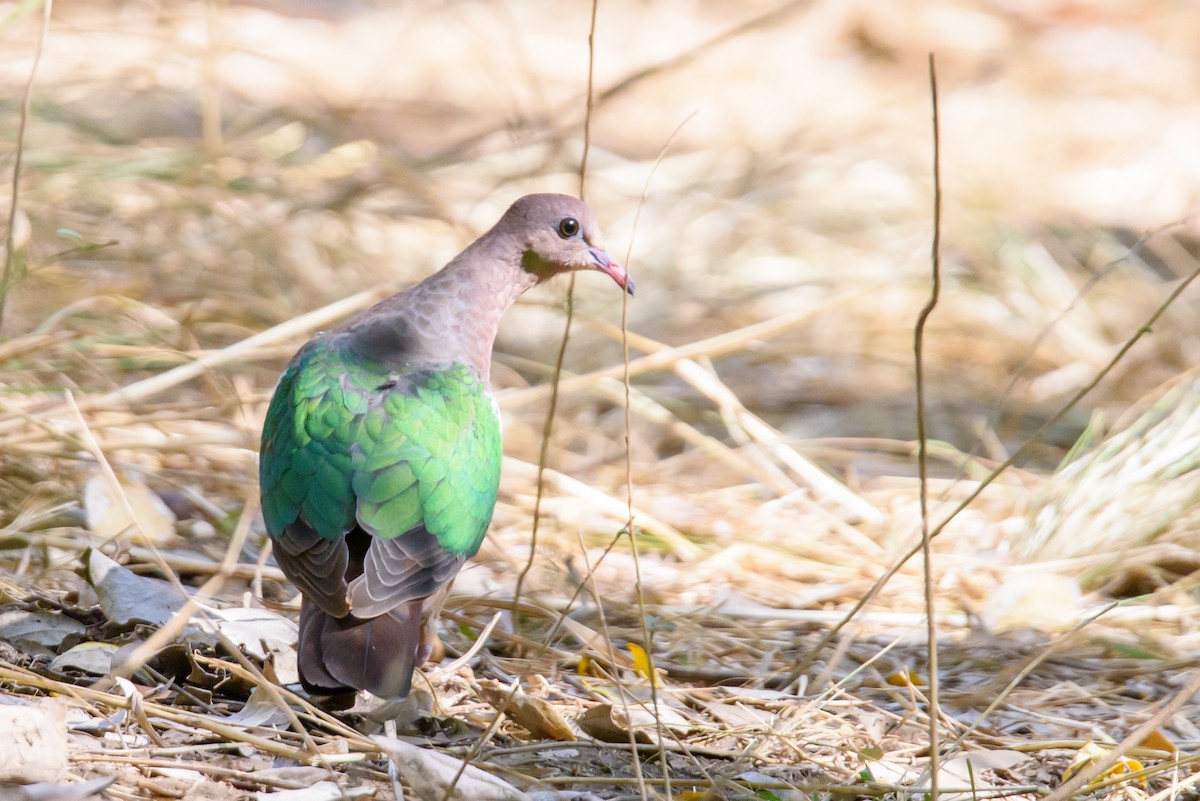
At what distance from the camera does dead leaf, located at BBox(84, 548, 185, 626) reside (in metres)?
2.88

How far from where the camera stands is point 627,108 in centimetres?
939

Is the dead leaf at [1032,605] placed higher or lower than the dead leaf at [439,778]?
lower

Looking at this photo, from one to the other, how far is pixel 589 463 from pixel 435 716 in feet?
6.59

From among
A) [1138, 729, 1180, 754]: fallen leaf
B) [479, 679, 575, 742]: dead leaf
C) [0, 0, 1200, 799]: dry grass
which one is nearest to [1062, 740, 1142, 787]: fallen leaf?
[0, 0, 1200, 799]: dry grass

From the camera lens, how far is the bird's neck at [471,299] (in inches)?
125

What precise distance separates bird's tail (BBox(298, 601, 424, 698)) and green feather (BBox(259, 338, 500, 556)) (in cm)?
17

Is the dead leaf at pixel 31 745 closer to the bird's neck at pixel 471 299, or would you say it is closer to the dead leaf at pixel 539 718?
the dead leaf at pixel 539 718

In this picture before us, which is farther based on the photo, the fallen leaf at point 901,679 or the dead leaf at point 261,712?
the fallen leaf at point 901,679

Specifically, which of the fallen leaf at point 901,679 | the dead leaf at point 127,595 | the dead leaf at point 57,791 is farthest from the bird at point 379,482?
the fallen leaf at point 901,679

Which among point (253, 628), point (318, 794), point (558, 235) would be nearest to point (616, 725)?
point (318, 794)

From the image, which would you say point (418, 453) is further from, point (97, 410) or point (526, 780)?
point (97, 410)

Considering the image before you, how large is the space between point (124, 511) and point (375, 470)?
114cm

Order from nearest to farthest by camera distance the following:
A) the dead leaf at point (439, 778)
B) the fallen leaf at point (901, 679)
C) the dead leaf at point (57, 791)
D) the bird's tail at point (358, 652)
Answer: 1. the dead leaf at point (57, 791)
2. the dead leaf at point (439, 778)
3. the bird's tail at point (358, 652)
4. the fallen leaf at point (901, 679)

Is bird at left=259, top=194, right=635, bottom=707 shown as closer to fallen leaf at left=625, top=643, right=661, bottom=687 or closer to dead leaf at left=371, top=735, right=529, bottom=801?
dead leaf at left=371, top=735, right=529, bottom=801
